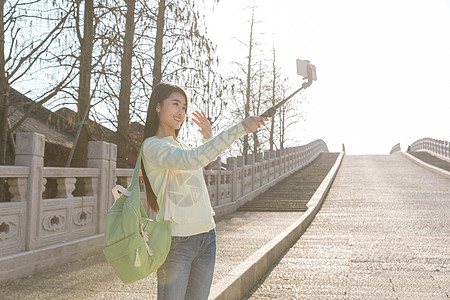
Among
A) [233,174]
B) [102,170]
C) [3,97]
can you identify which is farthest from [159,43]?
[233,174]

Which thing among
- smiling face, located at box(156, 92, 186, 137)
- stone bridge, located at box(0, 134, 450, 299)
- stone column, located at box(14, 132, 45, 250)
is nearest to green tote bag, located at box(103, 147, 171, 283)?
smiling face, located at box(156, 92, 186, 137)

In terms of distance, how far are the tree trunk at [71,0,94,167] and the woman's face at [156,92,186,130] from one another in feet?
18.6

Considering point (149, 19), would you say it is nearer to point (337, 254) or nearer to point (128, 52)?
point (128, 52)

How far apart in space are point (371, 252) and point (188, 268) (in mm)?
6526

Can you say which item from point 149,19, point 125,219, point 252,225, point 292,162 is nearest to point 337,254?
point 252,225

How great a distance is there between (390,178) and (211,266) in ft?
71.6

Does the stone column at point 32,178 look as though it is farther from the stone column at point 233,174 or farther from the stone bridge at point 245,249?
the stone column at point 233,174

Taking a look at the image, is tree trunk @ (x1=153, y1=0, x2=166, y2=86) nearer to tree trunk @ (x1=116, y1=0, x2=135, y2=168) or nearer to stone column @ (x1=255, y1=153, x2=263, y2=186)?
tree trunk @ (x1=116, y1=0, x2=135, y2=168)

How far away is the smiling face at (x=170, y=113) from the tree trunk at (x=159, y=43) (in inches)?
310

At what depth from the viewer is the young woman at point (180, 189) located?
8.31 feet

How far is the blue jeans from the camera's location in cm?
264

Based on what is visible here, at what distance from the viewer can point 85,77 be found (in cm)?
898

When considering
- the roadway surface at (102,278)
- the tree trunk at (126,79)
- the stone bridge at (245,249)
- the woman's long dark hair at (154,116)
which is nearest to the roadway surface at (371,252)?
the stone bridge at (245,249)

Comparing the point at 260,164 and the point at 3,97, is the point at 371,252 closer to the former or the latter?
the point at 3,97
